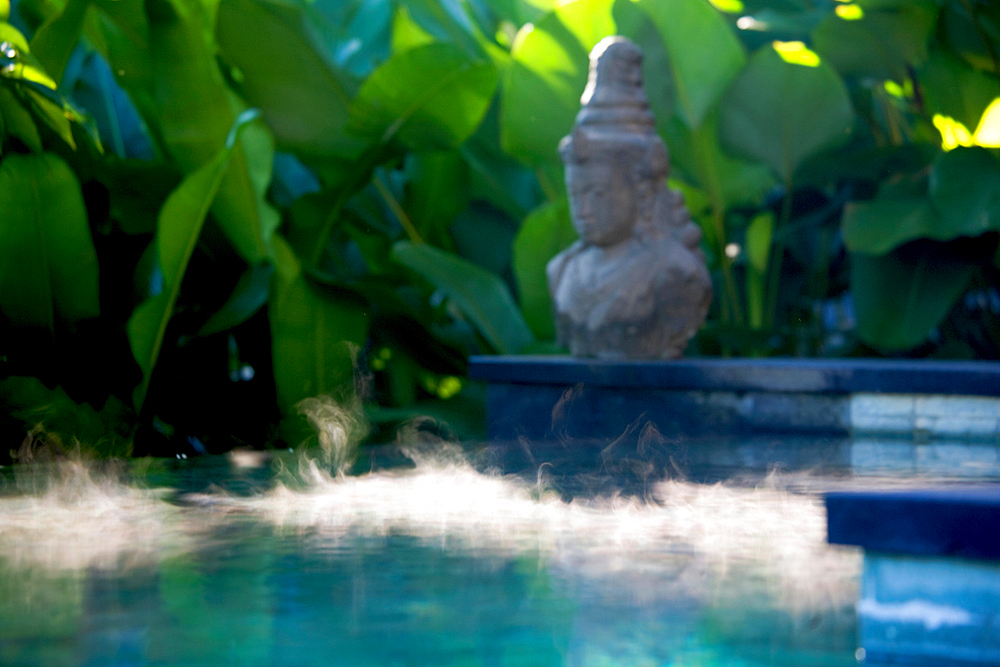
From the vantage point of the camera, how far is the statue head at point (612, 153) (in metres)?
3.78

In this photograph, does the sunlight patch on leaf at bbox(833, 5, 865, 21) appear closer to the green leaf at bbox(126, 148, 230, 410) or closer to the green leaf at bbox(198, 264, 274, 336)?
the green leaf at bbox(198, 264, 274, 336)

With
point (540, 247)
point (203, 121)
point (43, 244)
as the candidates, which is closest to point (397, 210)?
point (540, 247)

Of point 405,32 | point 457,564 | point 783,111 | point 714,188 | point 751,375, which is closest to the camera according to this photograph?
point 457,564

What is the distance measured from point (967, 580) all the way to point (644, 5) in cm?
334

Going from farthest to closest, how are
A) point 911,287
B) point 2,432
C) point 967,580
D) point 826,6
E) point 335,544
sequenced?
point 826,6 → point 911,287 → point 2,432 → point 335,544 → point 967,580

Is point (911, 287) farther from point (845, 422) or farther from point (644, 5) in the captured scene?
point (644, 5)

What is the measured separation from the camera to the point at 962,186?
4.08 meters

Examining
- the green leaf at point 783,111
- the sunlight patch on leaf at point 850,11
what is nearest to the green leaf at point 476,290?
the green leaf at point 783,111

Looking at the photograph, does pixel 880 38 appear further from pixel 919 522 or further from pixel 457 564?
pixel 919 522

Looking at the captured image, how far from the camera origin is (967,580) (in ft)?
4.23

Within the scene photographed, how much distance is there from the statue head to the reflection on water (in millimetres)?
1475

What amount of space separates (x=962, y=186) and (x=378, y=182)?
2331mm

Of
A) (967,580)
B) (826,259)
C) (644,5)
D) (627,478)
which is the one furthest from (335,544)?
(826,259)

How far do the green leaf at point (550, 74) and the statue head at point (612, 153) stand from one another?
1.46 ft
